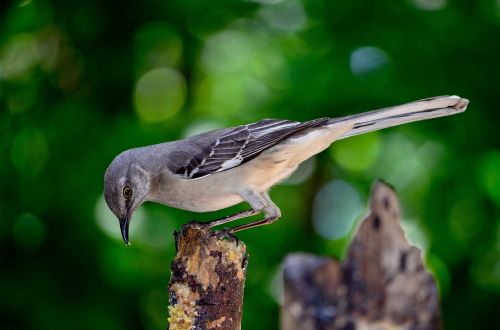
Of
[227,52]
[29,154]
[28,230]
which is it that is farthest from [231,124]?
[28,230]

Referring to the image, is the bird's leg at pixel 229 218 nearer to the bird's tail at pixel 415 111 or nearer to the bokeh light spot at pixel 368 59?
the bird's tail at pixel 415 111

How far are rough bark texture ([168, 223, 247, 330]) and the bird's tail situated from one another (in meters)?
1.20

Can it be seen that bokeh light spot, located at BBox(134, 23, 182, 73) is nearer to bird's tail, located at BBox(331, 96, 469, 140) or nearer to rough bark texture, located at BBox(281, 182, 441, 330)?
bird's tail, located at BBox(331, 96, 469, 140)

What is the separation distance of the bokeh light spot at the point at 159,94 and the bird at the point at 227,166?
206 centimetres

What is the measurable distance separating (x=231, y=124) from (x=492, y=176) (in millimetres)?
2141

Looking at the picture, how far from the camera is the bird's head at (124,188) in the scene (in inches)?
180

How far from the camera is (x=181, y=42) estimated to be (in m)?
7.01

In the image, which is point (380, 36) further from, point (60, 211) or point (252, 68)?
point (60, 211)

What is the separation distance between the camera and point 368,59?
259 inches

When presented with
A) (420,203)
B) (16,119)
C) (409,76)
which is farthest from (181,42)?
(420,203)

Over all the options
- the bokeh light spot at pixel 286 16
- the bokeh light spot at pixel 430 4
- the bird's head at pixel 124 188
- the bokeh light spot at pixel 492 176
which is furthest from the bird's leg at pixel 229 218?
the bokeh light spot at pixel 430 4

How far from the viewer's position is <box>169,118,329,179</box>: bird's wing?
4.68 meters

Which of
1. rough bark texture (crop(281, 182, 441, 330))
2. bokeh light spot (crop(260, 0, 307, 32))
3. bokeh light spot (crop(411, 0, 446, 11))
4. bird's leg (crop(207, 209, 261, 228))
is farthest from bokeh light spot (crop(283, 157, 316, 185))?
rough bark texture (crop(281, 182, 441, 330))

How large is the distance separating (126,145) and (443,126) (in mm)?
2630
